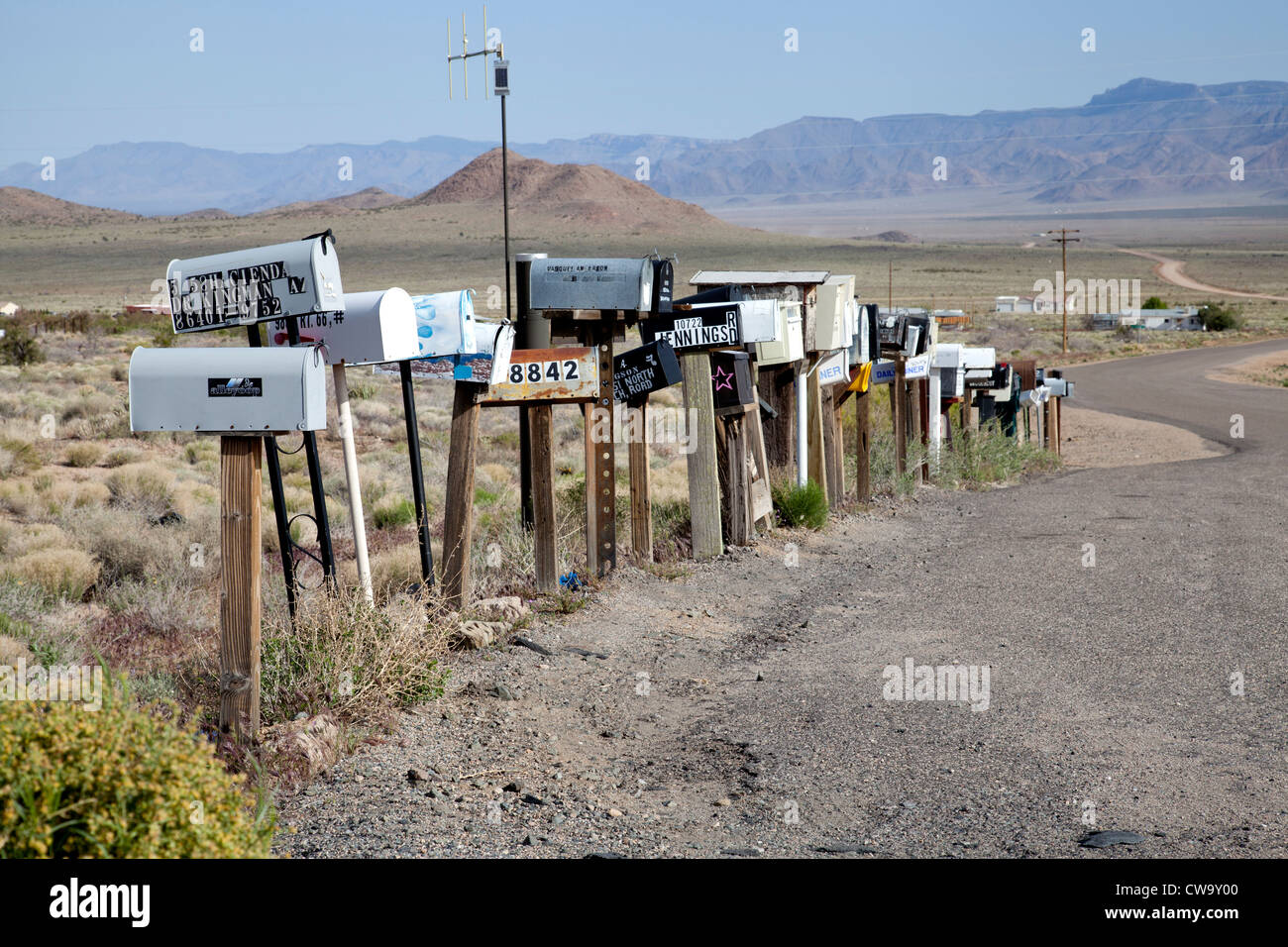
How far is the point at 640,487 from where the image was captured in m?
7.82

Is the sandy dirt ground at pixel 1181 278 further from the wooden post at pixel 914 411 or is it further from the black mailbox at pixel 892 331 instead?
the black mailbox at pixel 892 331

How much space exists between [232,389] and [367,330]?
1.38m

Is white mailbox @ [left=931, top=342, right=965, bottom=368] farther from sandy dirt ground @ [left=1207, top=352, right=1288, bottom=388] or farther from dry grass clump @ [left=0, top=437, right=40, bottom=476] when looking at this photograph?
sandy dirt ground @ [left=1207, top=352, right=1288, bottom=388]

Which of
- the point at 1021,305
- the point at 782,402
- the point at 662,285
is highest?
the point at 1021,305

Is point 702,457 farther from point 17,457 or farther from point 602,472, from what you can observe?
point 17,457

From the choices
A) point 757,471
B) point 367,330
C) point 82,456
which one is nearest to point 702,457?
point 757,471

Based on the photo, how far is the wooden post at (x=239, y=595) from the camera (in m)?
4.16

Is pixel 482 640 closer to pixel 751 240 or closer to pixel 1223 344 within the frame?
pixel 1223 344

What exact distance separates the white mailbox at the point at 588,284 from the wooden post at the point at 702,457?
3.29 feet

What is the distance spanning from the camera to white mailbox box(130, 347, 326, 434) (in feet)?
13.6

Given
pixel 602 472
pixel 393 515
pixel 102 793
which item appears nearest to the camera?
pixel 102 793

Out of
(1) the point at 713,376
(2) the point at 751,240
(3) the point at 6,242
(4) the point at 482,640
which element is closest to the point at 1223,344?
(1) the point at 713,376
